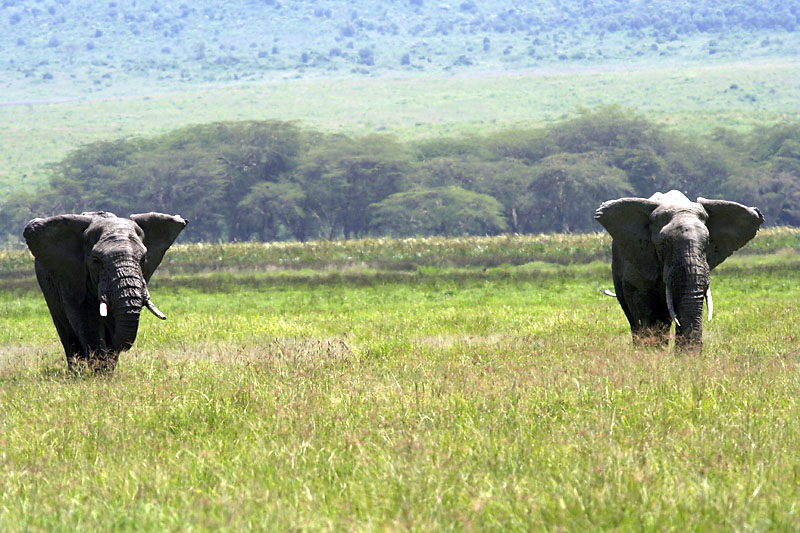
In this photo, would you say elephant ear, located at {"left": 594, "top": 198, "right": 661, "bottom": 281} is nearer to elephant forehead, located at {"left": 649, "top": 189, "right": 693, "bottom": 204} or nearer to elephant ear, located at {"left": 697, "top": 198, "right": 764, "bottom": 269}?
elephant forehead, located at {"left": 649, "top": 189, "right": 693, "bottom": 204}

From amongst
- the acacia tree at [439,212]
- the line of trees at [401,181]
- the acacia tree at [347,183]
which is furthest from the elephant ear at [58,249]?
the acacia tree at [347,183]

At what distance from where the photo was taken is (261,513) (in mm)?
5492

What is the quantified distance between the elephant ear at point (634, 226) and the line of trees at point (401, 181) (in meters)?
66.7

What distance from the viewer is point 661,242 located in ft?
39.5

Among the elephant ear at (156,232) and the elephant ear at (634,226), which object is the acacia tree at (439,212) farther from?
the elephant ear at (156,232)

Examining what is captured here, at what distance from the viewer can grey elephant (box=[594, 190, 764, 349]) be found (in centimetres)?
1184

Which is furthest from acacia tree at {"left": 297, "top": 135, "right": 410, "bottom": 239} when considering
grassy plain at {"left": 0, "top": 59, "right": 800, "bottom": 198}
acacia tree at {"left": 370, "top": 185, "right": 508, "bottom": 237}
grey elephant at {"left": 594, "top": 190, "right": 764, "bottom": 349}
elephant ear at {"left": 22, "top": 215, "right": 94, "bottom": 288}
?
elephant ear at {"left": 22, "top": 215, "right": 94, "bottom": 288}

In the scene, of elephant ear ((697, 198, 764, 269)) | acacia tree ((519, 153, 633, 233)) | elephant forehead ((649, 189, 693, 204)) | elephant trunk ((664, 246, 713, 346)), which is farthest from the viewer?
acacia tree ((519, 153, 633, 233))

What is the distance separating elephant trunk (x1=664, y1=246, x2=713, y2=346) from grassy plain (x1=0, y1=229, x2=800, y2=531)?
0.34 m

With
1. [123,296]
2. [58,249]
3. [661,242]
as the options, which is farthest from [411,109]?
[123,296]

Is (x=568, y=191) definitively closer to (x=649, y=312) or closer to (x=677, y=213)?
(x=649, y=312)

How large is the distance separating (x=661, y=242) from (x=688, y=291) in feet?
2.47

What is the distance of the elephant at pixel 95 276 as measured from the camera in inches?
429

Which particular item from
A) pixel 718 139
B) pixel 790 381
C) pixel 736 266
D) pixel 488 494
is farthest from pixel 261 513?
pixel 718 139
